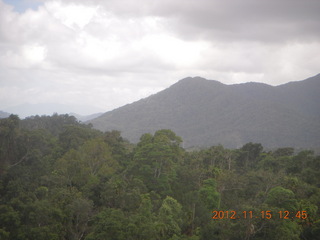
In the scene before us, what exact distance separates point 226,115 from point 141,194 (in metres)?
129

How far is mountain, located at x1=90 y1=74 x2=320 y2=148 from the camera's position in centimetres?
11962

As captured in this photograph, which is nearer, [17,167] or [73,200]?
[73,200]

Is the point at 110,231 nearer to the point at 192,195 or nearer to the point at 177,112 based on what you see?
the point at 192,195

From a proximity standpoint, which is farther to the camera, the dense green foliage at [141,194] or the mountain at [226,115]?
the mountain at [226,115]

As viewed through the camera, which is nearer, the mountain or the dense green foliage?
the dense green foliage

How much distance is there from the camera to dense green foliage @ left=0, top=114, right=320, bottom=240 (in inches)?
582

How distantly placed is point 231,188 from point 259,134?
101761mm

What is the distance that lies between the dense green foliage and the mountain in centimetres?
8017

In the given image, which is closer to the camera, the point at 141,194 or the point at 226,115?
the point at 141,194

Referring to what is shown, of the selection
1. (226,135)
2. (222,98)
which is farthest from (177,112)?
(226,135)

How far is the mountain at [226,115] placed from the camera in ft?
392

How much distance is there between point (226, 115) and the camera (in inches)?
5704

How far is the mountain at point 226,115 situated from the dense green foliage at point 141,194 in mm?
80175

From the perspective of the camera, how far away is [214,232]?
16453 millimetres
